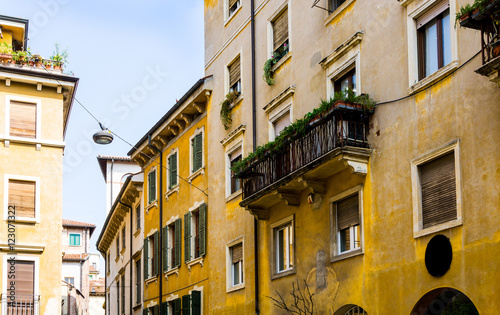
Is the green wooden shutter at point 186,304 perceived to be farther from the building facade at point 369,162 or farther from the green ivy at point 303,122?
the green ivy at point 303,122

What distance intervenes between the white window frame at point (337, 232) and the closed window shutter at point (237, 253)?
6.00m

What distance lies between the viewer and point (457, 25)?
50.3 feet

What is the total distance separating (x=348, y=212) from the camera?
18.7 metres

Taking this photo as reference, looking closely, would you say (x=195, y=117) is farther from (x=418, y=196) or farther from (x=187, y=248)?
(x=418, y=196)

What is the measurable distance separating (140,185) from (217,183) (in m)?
10.5

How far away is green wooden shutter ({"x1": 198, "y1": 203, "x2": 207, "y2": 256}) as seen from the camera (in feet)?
89.4

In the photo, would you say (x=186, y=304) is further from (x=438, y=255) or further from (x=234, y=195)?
(x=438, y=255)

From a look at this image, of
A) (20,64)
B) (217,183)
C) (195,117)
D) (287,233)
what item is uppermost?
(20,64)

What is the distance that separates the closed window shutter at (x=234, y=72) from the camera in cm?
2630

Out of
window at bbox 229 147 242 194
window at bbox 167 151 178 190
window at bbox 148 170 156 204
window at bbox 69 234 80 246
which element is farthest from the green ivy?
window at bbox 69 234 80 246

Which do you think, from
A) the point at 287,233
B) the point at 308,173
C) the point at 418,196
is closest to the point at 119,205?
the point at 287,233

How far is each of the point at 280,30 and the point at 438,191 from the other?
9512 mm

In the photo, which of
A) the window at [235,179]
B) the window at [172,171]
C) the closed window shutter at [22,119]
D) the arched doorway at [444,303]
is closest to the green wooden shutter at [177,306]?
the window at [172,171]

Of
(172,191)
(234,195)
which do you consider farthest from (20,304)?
(234,195)
